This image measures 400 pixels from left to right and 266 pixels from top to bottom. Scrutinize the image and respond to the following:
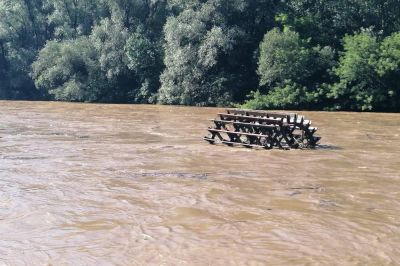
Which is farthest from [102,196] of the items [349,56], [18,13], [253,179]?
[18,13]

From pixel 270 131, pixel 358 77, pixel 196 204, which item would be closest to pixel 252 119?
pixel 270 131

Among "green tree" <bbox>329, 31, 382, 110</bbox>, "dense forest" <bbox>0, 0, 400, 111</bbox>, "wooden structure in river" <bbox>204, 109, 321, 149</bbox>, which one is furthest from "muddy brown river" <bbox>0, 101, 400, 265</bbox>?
"dense forest" <bbox>0, 0, 400, 111</bbox>

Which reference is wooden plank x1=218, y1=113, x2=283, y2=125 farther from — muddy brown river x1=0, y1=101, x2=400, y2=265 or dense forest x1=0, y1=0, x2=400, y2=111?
dense forest x1=0, y1=0, x2=400, y2=111

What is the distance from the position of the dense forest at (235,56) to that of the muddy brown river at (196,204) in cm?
1649

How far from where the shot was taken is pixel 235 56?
132 feet

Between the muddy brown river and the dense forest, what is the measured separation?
16.5 m

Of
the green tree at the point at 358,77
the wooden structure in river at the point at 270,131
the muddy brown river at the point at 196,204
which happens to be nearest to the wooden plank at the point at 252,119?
the wooden structure in river at the point at 270,131

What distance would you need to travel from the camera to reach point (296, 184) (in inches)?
469

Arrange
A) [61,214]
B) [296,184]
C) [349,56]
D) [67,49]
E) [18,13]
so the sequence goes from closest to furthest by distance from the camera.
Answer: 1. [61,214]
2. [296,184]
3. [349,56]
4. [67,49]
5. [18,13]

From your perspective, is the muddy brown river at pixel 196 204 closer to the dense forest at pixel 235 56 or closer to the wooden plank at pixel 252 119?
the wooden plank at pixel 252 119

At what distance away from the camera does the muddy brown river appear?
297 inches

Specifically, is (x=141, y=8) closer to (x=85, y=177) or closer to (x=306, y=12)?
(x=306, y=12)

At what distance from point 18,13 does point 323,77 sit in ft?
115

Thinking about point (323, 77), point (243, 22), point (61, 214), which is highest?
point (243, 22)
